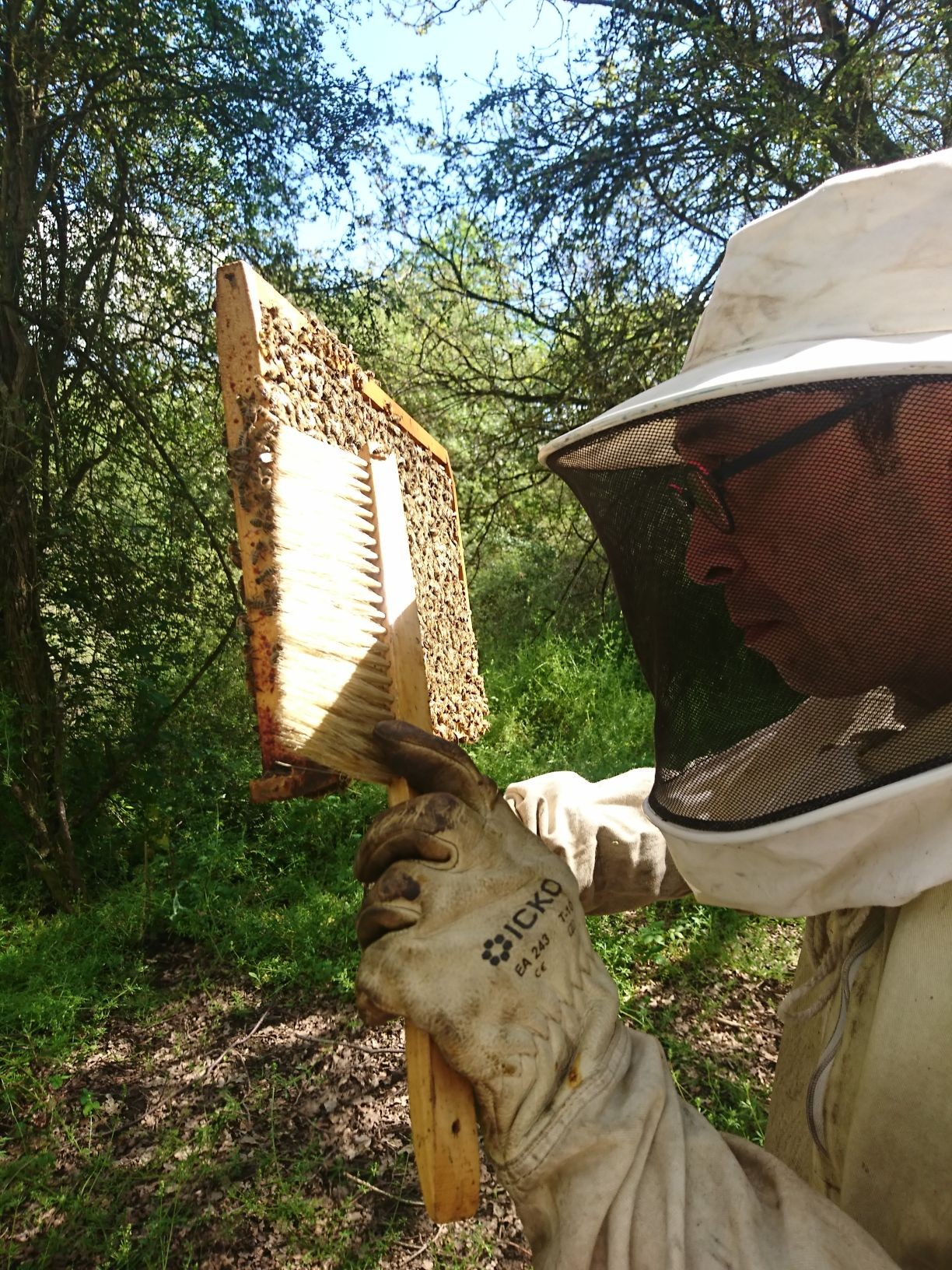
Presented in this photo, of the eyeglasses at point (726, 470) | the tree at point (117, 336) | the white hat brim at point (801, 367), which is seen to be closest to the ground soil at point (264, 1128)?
the tree at point (117, 336)

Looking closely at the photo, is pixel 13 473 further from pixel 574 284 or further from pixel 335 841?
pixel 574 284

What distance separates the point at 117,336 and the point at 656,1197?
446 cm

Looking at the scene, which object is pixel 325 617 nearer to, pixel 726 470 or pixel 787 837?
pixel 726 470

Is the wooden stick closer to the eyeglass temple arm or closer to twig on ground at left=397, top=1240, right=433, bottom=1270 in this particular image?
the eyeglass temple arm

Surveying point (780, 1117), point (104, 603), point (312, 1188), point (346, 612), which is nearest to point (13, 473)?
point (104, 603)

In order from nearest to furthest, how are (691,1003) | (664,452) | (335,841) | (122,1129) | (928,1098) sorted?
(928,1098) < (664,452) < (122,1129) < (691,1003) < (335,841)

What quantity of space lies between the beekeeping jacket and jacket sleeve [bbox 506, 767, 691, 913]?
45 centimetres

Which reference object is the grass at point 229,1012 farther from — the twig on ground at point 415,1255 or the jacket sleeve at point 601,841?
the jacket sleeve at point 601,841

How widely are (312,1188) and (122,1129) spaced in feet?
2.48

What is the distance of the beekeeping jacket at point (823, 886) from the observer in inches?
45.7

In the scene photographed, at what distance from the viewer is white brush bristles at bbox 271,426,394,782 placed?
1.49 metres

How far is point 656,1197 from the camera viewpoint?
3.94ft

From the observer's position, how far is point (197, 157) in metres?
4.18

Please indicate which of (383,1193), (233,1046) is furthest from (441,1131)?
(233,1046)
